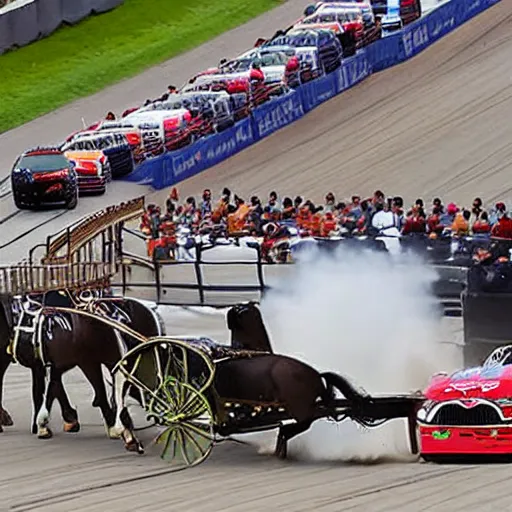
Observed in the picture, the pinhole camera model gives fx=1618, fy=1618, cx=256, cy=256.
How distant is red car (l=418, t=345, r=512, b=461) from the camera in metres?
12.6

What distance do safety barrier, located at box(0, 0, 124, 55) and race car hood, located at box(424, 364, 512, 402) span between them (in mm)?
34048

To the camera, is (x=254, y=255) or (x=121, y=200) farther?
(x=121, y=200)

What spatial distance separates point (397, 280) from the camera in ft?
56.0

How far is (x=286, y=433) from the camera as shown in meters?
13.5

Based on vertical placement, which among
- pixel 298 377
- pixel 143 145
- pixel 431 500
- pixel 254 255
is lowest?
pixel 431 500

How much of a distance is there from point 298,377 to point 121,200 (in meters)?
19.6

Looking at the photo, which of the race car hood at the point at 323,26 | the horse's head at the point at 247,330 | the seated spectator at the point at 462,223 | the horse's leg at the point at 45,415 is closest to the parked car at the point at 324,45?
the race car hood at the point at 323,26

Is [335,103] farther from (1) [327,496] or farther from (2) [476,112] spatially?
(1) [327,496]

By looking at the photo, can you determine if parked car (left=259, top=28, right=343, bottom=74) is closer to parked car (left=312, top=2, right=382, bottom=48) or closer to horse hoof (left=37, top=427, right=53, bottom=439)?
parked car (left=312, top=2, right=382, bottom=48)

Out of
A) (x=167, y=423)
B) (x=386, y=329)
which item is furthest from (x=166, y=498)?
(x=386, y=329)

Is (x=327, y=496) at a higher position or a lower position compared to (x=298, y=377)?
lower

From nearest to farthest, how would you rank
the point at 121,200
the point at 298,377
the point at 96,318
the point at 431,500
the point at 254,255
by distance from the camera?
the point at 431,500, the point at 298,377, the point at 96,318, the point at 254,255, the point at 121,200

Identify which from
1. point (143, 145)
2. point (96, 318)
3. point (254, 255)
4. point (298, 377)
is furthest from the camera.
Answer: point (143, 145)

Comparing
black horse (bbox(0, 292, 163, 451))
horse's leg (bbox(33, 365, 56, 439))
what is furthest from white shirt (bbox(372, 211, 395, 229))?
horse's leg (bbox(33, 365, 56, 439))
